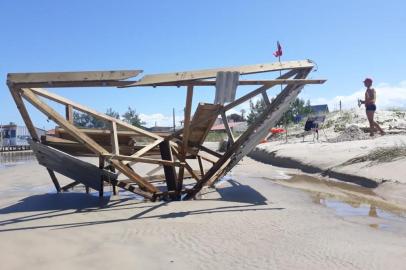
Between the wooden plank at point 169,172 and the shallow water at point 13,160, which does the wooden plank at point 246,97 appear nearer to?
the wooden plank at point 169,172

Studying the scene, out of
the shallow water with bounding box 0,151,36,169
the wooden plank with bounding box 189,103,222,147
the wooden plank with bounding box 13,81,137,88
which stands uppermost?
the wooden plank with bounding box 13,81,137,88

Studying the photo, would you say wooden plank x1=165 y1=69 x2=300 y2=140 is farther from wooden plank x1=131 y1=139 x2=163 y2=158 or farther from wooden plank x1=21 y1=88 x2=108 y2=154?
wooden plank x1=21 y1=88 x2=108 y2=154

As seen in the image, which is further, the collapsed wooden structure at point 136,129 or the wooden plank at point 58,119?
the wooden plank at point 58,119

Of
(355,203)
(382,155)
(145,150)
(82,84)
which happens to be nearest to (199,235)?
(145,150)

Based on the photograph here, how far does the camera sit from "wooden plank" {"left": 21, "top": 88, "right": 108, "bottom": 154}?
A: 8.34 meters

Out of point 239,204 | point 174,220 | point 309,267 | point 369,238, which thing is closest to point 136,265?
point 309,267

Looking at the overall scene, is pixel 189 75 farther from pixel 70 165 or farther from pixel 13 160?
pixel 13 160

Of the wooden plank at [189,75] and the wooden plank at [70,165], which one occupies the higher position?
the wooden plank at [189,75]

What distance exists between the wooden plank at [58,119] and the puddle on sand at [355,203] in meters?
4.39

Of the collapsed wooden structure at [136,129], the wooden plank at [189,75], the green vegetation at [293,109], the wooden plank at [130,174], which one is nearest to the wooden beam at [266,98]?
the collapsed wooden structure at [136,129]

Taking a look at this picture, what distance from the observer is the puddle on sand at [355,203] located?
23.0 ft

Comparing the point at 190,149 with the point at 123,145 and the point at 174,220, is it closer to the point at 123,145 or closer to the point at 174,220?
the point at 123,145

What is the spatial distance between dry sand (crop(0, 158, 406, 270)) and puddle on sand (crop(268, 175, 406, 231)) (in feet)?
0.19

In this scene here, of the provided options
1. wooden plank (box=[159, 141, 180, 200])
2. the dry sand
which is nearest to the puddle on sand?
the dry sand
